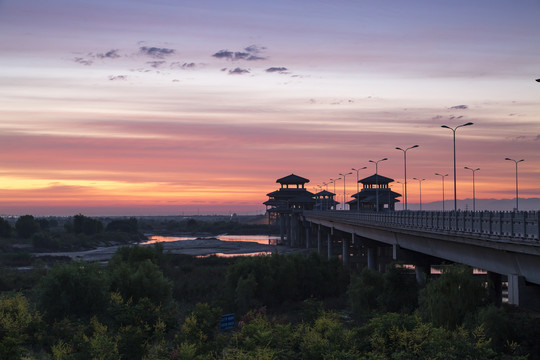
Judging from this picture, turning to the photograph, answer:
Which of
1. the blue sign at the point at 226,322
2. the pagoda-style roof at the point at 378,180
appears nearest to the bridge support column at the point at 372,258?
the blue sign at the point at 226,322

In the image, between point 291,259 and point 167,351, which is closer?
point 167,351

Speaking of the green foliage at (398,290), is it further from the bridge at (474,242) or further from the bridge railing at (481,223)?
the bridge railing at (481,223)

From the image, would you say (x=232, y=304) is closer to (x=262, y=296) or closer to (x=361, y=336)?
(x=262, y=296)

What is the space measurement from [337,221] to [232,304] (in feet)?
123

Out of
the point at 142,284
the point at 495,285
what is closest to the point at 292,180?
the point at 142,284

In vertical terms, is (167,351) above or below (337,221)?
below

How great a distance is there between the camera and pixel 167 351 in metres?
31.5

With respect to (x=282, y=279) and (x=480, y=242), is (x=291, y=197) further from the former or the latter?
(x=480, y=242)

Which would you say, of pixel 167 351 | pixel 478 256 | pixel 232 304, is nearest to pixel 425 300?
pixel 478 256

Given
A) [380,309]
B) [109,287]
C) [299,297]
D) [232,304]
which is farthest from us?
[299,297]

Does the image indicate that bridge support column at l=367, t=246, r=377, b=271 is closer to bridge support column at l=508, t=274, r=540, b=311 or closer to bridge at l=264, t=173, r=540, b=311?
bridge at l=264, t=173, r=540, b=311

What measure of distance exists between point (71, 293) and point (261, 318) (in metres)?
19.5

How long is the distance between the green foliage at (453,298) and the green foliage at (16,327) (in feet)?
82.3

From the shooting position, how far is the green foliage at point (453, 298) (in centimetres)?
4044
